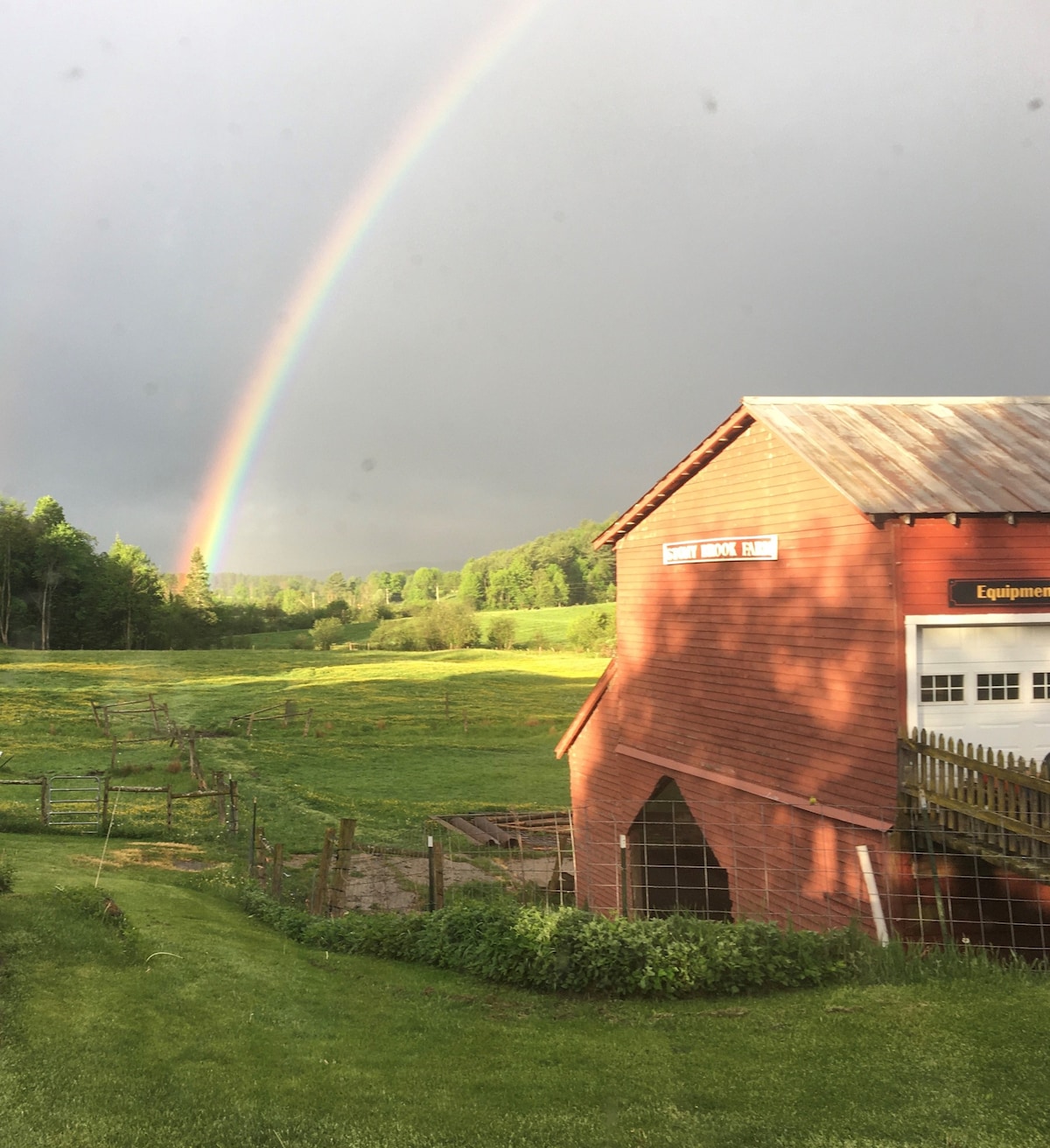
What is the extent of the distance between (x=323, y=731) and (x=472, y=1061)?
36781mm

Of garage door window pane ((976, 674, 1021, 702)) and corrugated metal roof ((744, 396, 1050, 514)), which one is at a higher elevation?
corrugated metal roof ((744, 396, 1050, 514))

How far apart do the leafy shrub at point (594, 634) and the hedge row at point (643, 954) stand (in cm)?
4334

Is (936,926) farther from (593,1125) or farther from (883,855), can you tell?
(593,1125)

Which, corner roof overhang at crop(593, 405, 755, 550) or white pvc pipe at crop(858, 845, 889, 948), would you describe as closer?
white pvc pipe at crop(858, 845, 889, 948)

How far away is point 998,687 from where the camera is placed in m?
12.0

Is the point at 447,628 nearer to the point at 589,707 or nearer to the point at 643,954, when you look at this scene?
the point at 589,707

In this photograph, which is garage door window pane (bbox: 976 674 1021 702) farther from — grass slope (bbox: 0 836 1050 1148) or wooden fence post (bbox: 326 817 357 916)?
wooden fence post (bbox: 326 817 357 916)

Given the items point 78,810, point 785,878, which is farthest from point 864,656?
point 78,810

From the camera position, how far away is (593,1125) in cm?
537

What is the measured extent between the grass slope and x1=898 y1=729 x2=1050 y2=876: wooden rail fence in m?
2.07

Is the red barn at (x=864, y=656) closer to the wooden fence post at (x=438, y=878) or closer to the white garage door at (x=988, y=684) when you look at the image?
the white garage door at (x=988, y=684)

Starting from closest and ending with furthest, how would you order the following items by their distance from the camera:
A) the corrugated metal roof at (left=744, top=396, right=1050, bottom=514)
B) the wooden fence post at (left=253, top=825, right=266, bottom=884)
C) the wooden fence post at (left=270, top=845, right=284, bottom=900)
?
the corrugated metal roof at (left=744, top=396, right=1050, bottom=514), the wooden fence post at (left=270, top=845, right=284, bottom=900), the wooden fence post at (left=253, top=825, right=266, bottom=884)

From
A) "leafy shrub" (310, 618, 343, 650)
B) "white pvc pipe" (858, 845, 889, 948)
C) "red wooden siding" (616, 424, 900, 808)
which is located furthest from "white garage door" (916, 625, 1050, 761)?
"leafy shrub" (310, 618, 343, 650)

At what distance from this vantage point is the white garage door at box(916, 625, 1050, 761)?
11.6m
